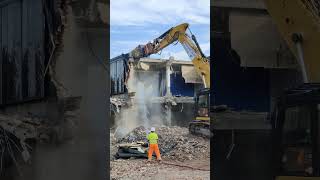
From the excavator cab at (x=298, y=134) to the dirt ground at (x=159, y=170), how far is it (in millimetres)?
10222

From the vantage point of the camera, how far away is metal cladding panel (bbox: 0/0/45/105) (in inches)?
438

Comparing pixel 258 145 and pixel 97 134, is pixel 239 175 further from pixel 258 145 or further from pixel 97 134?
pixel 97 134

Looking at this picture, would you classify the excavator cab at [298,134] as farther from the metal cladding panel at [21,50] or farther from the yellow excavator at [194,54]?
the yellow excavator at [194,54]

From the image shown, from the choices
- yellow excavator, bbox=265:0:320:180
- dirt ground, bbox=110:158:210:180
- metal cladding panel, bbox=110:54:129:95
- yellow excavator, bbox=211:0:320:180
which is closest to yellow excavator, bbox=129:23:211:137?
metal cladding panel, bbox=110:54:129:95

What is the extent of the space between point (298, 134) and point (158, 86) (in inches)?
1349

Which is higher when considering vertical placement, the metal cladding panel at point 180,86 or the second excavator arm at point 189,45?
the second excavator arm at point 189,45

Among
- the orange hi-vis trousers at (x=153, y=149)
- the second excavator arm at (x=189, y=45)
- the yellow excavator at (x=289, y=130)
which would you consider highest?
the second excavator arm at (x=189, y=45)

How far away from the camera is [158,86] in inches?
1604

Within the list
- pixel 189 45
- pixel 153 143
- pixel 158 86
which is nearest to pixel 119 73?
pixel 189 45

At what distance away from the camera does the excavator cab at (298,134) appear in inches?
251

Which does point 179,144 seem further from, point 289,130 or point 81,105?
point 289,130

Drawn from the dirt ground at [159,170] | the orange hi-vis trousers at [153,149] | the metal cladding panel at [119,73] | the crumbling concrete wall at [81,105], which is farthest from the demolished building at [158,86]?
the crumbling concrete wall at [81,105]

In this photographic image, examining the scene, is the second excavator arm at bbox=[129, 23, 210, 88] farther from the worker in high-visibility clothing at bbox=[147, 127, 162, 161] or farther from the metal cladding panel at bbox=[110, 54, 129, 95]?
the worker in high-visibility clothing at bbox=[147, 127, 162, 161]

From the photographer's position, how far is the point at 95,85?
10.9 metres
